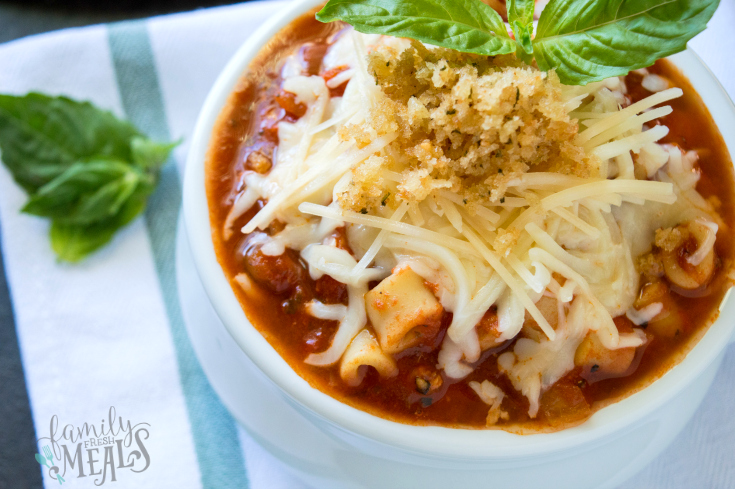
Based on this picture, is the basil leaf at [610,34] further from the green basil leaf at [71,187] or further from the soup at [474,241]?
the green basil leaf at [71,187]

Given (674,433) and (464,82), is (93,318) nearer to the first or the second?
(464,82)

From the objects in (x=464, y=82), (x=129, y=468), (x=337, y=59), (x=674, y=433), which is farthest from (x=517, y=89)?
(x=129, y=468)

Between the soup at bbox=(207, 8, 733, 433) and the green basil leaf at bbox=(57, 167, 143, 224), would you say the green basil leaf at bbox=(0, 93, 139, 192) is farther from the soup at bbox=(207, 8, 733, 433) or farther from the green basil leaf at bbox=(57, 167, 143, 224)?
the soup at bbox=(207, 8, 733, 433)

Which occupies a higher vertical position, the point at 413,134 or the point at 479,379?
the point at 413,134

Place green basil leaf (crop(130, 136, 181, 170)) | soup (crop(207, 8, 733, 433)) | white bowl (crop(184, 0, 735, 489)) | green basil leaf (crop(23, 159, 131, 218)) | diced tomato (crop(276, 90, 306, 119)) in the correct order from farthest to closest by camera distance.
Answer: green basil leaf (crop(130, 136, 181, 170)) → green basil leaf (crop(23, 159, 131, 218)) → diced tomato (crop(276, 90, 306, 119)) → white bowl (crop(184, 0, 735, 489)) → soup (crop(207, 8, 733, 433))

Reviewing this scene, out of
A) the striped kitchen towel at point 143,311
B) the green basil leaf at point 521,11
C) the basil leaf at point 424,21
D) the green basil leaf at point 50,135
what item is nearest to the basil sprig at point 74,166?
the green basil leaf at point 50,135

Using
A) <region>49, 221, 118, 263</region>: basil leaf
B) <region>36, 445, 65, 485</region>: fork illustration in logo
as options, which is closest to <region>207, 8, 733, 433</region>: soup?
<region>49, 221, 118, 263</region>: basil leaf
